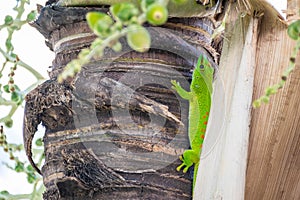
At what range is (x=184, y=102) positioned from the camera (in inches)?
41.4

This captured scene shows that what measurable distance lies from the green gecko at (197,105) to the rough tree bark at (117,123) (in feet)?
0.07

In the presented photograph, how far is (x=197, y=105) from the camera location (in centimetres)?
121

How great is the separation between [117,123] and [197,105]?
286mm

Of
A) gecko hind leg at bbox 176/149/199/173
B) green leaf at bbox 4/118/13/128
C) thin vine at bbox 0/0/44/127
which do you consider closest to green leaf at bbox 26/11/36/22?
thin vine at bbox 0/0/44/127

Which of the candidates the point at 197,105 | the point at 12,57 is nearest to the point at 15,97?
the point at 12,57

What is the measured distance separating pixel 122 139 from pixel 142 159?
0.17 ft

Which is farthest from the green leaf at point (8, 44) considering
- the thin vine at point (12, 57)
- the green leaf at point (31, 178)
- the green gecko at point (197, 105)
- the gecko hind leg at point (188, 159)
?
the gecko hind leg at point (188, 159)

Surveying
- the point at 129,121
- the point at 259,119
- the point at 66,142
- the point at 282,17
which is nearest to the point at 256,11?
the point at 282,17

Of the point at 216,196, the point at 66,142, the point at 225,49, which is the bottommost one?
the point at 216,196

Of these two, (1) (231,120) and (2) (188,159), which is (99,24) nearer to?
(1) (231,120)

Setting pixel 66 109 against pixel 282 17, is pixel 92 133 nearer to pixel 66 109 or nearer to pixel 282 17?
pixel 66 109

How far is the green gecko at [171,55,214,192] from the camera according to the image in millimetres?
1042

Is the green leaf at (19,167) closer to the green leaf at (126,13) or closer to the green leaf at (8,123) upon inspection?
the green leaf at (8,123)

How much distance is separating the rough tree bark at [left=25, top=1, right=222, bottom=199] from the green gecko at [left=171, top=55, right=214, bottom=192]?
0.07 feet
